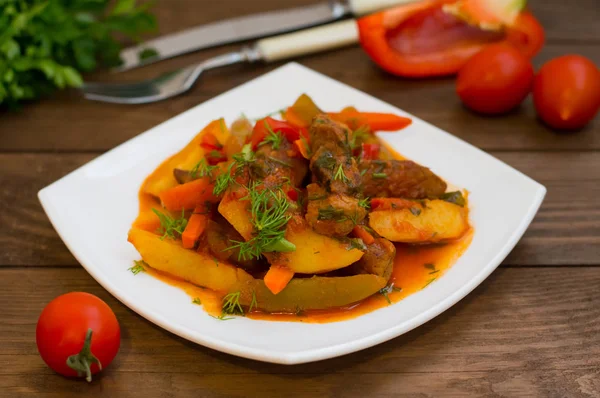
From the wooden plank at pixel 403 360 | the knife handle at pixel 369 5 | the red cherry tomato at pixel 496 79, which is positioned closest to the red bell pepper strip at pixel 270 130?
the wooden plank at pixel 403 360

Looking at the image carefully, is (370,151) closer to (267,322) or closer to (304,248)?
(304,248)

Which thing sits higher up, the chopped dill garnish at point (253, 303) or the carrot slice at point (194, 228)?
the carrot slice at point (194, 228)

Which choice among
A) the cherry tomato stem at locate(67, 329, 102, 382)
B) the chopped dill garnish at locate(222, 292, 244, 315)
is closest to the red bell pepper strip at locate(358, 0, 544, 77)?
the chopped dill garnish at locate(222, 292, 244, 315)

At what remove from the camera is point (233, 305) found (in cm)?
227

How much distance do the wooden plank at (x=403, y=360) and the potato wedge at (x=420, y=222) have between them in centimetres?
26

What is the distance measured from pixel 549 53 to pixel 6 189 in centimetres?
321

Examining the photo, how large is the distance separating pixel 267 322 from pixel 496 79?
1982mm

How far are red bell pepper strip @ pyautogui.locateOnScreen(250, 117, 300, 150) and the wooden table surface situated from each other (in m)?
0.81

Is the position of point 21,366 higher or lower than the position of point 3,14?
lower

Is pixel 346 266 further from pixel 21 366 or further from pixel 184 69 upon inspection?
pixel 184 69

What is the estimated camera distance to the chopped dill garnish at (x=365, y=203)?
95.5 inches

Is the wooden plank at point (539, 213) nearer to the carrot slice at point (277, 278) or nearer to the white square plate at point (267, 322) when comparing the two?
the white square plate at point (267, 322)

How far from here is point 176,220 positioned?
2.57 metres

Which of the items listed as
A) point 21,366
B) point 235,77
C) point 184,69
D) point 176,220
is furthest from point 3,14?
point 21,366
